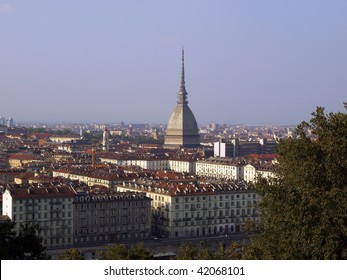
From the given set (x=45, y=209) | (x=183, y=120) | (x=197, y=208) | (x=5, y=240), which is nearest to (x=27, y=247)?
(x=5, y=240)

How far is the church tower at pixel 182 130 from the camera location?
13275 centimetres

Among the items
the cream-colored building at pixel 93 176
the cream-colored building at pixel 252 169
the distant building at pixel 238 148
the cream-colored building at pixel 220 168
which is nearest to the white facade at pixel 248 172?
the cream-colored building at pixel 252 169

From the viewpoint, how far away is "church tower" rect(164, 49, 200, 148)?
133 m

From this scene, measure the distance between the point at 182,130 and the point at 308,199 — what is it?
115m

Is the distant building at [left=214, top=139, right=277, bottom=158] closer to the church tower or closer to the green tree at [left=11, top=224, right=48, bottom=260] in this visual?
the church tower

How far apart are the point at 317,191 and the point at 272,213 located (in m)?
1.24

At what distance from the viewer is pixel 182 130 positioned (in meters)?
133

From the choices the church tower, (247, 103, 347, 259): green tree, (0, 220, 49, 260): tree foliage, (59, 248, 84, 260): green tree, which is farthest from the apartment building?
the church tower

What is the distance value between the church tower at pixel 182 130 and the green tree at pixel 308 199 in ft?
363

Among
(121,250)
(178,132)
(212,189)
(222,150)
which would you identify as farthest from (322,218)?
(178,132)

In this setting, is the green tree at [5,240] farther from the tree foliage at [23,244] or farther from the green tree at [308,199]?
the green tree at [308,199]

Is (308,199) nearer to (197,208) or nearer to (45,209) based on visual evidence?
(45,209)

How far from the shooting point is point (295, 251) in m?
17.6
